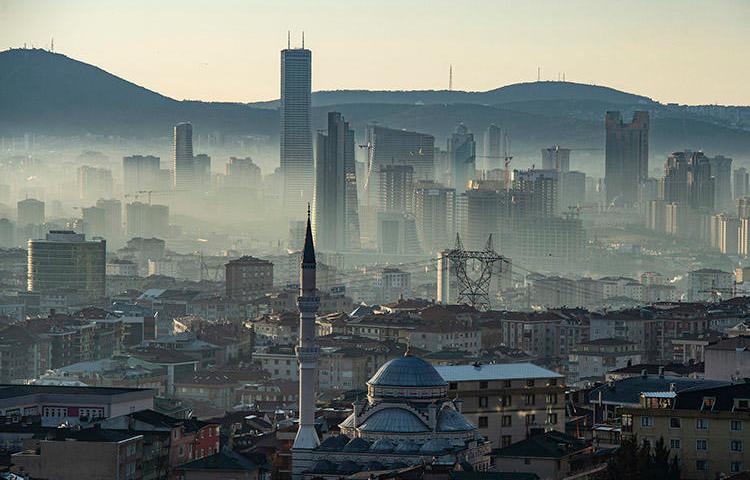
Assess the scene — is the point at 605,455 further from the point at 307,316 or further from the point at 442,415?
the point at 307,316

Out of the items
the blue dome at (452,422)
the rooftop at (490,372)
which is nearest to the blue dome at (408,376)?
the blue dome at (452,422)

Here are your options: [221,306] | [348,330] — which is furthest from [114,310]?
[348,330]

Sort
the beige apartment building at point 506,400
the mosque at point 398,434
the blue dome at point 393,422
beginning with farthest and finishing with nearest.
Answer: the beige apartment building at point 506,400
the blue dome at point 393,422
the mosque at point 398,434

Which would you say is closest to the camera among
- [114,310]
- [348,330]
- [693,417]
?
[693,417]

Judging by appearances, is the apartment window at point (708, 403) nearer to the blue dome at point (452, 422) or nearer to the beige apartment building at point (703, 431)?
the beige apartment building at point (703, 431)

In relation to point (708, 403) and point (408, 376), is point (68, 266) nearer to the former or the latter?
point (408, 376)

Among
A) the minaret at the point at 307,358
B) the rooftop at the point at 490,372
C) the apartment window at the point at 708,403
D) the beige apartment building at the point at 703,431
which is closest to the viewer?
the beige apartment building at the point at 703,431
